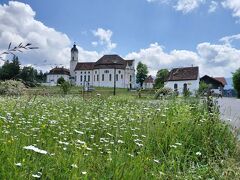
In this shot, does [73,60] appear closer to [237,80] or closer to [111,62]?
[111,62]

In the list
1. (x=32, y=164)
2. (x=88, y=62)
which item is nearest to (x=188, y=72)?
(x=88, y=62)

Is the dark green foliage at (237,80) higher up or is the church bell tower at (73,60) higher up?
the church bell tower at (73,60)

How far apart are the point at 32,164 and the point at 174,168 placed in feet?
6.27

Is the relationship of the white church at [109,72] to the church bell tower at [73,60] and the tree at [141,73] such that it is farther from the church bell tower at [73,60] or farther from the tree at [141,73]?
the church bell tower at [73,60]

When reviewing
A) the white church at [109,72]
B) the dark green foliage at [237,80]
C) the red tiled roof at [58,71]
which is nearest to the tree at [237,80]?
the dark green foliage at [237,80]

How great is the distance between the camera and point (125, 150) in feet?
14.9

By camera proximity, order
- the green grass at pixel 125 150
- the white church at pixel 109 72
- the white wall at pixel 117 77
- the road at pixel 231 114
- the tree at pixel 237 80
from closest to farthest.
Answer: the green grass at pixel 125 150 < the road at pixel 231 114 < the tree at pixel 237 80 < the white church at pixel 109 72 < the white wall at pixel 117 77

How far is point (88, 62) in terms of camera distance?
135 meters

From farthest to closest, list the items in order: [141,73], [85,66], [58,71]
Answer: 1. [85,66]
2. [141,73]
3. [58,71]

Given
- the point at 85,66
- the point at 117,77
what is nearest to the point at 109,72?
the point at 117,77

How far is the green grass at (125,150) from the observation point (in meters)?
3.48

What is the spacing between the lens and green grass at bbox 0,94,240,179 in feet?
11.4

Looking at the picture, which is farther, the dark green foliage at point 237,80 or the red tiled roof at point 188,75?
the red tiled roof at point 188,75

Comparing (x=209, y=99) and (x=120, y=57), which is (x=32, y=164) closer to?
(x=209, y=99)
